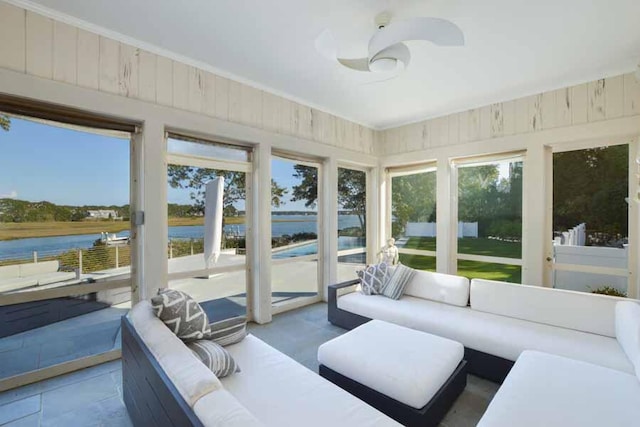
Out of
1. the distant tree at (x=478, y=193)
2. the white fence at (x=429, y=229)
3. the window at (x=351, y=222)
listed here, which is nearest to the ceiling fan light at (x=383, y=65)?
the window at (x=351, y=222)

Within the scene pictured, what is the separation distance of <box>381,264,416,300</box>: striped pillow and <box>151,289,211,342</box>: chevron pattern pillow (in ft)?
7.18

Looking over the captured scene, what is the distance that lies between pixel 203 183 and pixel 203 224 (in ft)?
1.49

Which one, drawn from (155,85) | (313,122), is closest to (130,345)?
(155,85)

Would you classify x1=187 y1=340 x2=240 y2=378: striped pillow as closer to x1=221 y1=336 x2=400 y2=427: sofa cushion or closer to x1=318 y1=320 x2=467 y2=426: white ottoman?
x1=221 y1=336 x2=400 y2=427: sofa cushion

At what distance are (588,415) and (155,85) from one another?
381cm

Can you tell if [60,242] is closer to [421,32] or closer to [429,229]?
[421,32]

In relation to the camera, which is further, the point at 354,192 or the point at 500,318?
the point at 354,192

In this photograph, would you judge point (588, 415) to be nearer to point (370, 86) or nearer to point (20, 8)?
point (370, 86)

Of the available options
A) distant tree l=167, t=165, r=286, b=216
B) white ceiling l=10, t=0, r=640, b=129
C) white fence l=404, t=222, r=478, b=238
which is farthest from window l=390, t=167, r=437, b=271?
distant tree l=167, t=165, r=286, b=216

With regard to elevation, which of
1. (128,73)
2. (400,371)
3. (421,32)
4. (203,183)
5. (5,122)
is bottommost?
(400,371)

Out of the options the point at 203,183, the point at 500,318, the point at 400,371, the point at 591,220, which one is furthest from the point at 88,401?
the point at 591,220

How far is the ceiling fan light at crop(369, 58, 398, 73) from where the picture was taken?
220 cm

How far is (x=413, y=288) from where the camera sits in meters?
3.57

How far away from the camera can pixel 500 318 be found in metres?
2.80
